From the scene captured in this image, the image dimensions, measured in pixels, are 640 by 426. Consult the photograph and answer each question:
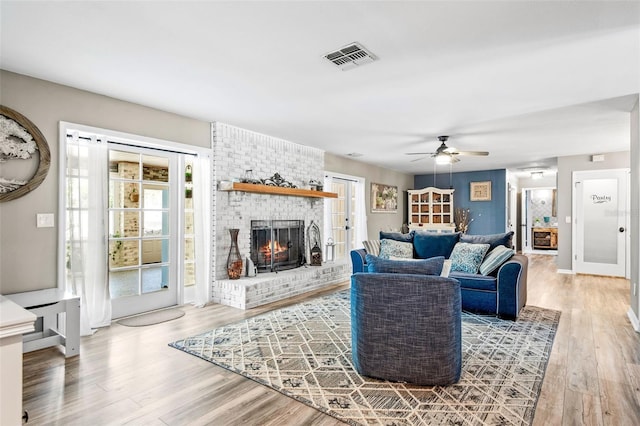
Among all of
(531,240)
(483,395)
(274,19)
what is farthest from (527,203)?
(274,19)

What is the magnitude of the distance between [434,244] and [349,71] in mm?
3082

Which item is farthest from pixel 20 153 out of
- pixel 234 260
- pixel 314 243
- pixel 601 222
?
pixel 601 222

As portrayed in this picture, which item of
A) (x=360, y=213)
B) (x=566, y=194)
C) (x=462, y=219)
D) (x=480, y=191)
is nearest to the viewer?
(x=566, y=194)

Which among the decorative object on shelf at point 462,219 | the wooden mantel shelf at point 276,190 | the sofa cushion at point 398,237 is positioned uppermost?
the wooden mantel shelf at point 276,190

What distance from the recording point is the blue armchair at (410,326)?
2.30 meters

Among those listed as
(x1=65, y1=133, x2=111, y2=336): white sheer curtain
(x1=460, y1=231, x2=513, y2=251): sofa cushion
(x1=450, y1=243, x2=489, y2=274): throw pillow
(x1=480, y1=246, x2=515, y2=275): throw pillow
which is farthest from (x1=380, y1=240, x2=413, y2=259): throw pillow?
(x1=65, y1=133, x2=111, y2=336): white sheer curtain

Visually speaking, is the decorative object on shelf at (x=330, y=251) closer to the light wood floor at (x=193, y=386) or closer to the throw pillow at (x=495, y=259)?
the throw pillow at (x=495, y=259)

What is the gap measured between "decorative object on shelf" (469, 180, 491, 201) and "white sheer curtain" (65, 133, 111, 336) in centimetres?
857

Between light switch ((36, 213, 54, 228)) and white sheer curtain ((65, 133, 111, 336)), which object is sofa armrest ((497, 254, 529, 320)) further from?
light switch ((36, 213, 54, 228))

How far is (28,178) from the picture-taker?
3.13 m

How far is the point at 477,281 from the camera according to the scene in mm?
4180

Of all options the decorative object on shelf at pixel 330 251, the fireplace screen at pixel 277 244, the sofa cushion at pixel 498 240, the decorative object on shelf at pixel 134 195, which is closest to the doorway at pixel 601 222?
the sofa cushion at pixel 498 240

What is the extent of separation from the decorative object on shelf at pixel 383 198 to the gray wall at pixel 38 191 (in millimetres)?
5701

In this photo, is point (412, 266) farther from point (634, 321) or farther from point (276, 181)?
point (276, 181)
